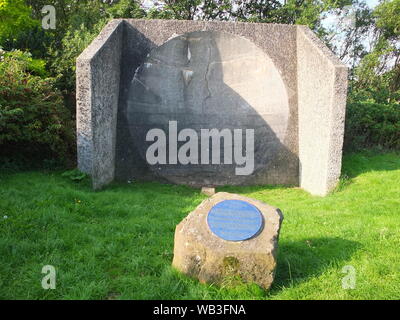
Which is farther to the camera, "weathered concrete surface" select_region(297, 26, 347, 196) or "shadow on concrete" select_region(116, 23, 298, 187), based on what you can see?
"shadow on concrete" select_region(116, 23, 298, 187)

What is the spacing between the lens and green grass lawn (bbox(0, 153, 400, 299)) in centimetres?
309

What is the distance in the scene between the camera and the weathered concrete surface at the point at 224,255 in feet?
10.1

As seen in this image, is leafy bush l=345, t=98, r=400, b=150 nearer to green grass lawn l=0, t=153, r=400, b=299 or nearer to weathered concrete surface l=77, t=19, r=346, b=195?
weathered concrete surface l=77, t=19, r=346, b=195

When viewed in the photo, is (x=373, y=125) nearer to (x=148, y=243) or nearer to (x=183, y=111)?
(x=183, y=111)

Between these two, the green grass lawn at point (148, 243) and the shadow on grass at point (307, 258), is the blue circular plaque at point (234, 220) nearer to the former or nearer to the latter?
Answer: the green grass lawn at point (148, 243)

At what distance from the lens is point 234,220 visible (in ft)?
10.9

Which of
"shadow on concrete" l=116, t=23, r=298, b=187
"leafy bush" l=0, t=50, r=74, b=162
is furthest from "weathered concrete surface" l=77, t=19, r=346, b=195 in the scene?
"leafy bush" l=0, t=50, r=74, b=162

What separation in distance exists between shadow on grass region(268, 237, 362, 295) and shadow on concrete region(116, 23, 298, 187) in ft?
12.3

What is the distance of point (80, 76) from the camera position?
19.5ft

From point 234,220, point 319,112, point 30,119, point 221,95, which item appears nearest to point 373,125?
point 319,112

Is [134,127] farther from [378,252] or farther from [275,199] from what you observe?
[378,252]

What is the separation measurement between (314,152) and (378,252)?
134 inches

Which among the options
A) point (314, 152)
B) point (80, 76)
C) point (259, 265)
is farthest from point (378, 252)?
point (80, 76)

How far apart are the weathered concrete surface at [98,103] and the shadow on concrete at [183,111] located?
32 cm
